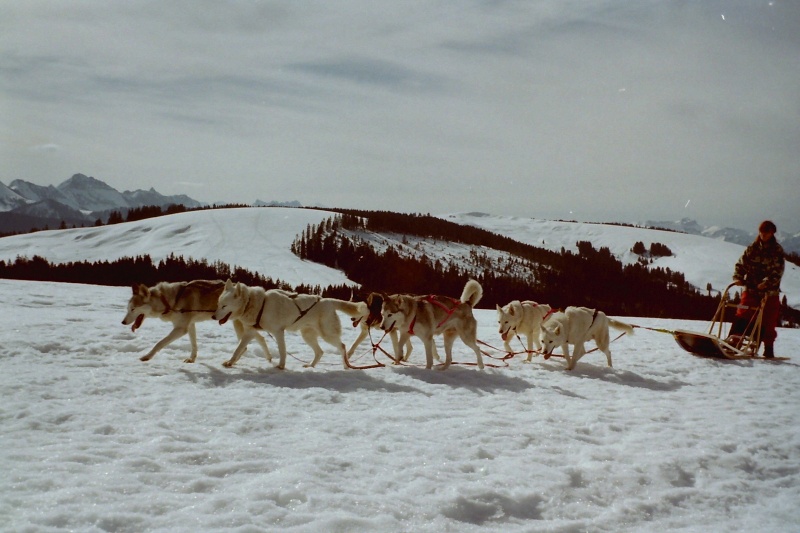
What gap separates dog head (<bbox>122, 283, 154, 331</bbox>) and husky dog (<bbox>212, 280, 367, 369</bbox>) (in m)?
1.09

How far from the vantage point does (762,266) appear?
9984 mm

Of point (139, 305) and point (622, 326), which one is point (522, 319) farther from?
point (139, 305)

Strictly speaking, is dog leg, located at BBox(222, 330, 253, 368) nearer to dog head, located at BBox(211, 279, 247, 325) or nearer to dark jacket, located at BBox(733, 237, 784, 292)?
dog head, located at BBox(211, 279, 247, 325)

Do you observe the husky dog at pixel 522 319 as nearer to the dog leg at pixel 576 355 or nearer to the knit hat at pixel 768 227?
the dog leg at pixel 576 355

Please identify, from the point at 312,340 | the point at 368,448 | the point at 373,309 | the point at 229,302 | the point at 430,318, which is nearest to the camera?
A: the point at 368,448

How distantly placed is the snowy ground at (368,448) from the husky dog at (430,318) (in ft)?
2.13

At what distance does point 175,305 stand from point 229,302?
3.38ft

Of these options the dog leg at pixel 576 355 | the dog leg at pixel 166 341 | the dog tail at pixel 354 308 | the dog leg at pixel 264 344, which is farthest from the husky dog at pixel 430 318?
the dog leg at pixel 166 341

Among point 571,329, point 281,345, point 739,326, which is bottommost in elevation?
point 281,345

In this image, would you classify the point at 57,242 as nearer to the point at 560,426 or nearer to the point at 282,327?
the point at 282,327

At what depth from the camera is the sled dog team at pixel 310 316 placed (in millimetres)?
7512

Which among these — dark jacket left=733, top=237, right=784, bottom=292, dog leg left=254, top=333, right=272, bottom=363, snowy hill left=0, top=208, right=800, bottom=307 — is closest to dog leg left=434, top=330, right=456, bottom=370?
dog leg left=254, top=333, right=272, bottom=363

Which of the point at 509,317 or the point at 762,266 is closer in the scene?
the point at 509,317

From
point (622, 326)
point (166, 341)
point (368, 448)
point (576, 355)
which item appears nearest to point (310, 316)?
point (166, 341)
